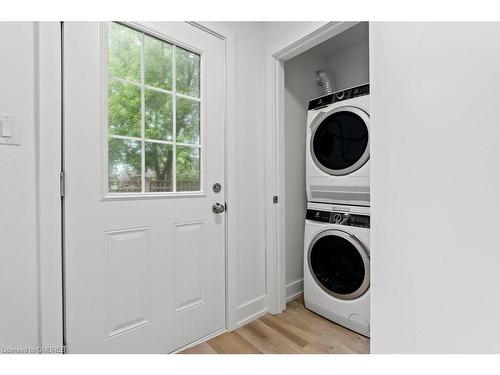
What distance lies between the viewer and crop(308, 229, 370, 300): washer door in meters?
1.45

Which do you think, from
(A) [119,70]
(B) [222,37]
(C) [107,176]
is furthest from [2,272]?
(B) [222,37]

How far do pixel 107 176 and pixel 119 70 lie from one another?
52cm

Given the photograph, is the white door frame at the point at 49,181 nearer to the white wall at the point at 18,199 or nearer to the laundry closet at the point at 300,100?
the white wall at the point at 18,199

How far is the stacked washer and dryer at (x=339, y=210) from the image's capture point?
1.46 m

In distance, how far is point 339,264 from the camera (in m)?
1.58

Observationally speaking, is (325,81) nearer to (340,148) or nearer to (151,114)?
(340,148)

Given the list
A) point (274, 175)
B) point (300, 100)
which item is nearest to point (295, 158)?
point (274, 175)

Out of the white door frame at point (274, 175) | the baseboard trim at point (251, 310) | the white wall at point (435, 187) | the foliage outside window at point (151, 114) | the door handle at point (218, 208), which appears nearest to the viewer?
the white wall at point (435, 187)

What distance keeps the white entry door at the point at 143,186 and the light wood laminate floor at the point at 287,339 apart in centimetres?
12

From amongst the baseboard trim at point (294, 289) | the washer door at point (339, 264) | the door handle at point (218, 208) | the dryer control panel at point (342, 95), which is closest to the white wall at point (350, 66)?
the dryer control panel at point (342, 95)

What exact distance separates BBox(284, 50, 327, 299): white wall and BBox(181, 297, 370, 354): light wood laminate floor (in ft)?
1.26
